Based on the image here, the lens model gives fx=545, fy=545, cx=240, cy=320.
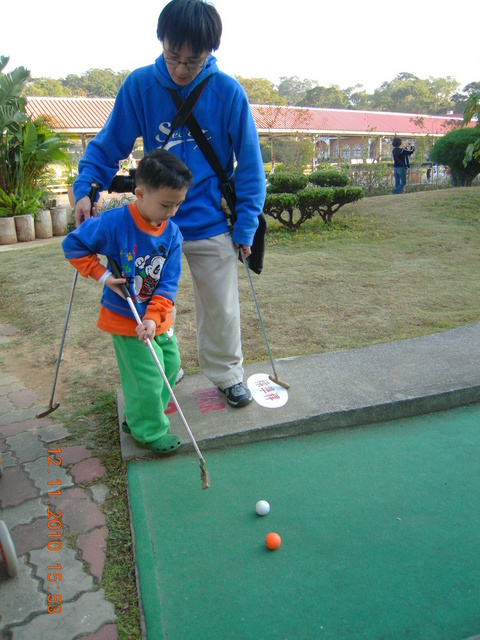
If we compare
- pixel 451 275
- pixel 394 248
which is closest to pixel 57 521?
pixel 451 275

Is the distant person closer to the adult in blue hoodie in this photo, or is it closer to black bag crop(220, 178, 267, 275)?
black bag crop(220, 178, 267, 275)

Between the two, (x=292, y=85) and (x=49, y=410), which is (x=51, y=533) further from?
(x=292, y=85)

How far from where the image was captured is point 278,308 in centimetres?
498

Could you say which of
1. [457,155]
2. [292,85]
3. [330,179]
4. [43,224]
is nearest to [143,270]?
[330,179]

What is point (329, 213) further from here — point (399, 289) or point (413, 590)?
point (413, 590)

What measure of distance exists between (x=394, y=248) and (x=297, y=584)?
628cm

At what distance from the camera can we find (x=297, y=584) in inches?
74.0

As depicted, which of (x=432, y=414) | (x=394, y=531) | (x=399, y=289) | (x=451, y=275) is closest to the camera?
(x=394, y=531)

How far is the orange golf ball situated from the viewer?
2.02 meters

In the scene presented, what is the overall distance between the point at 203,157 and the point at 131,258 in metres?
0.67

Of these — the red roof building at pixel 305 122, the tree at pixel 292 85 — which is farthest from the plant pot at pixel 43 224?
the tree at pixel 292 85

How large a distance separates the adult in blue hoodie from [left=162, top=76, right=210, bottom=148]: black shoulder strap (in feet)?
0.07

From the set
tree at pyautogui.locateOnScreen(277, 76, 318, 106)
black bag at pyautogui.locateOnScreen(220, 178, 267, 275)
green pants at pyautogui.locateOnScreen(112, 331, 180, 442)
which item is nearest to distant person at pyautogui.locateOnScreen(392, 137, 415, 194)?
black bag at pyautogui.locateOnScreen(220, 178, 267, 275)
